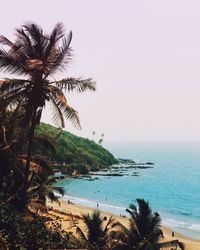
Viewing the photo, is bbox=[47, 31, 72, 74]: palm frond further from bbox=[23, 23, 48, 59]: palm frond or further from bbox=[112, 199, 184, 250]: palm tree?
bbox=[112, 199, 184, 250]: palm tree

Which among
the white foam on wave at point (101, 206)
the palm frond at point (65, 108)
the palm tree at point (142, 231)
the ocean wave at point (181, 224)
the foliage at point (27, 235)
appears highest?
the palm frond at point (65, 108)

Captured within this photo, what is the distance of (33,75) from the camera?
47.0 feet

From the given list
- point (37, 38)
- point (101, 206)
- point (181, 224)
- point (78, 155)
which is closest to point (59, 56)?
point (37, 38)

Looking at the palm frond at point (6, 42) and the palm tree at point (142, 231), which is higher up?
the palm frond at point (6, 42)

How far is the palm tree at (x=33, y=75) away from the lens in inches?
556

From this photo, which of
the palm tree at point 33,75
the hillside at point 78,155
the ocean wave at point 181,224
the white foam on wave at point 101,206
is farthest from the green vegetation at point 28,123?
the hillside at point 78,155

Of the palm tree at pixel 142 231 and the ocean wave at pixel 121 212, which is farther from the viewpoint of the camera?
the ocean wave at pixel 121 212

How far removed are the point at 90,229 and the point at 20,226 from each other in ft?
42.4

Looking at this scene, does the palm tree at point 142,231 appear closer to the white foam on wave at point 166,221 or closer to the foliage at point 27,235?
the foliage at point 27,235

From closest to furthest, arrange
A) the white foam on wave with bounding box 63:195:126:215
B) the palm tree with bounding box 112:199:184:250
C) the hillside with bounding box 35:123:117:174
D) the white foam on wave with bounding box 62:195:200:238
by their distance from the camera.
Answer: the palm tree with bounding box 112:199:184:250
the white foam on wave with bounding box 62:195:200:238
the white foam on wave with bounding box 63:195:126:215
the hillside with bounding box 35:123:117:174

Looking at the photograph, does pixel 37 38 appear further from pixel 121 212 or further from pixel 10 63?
pixel 121 212

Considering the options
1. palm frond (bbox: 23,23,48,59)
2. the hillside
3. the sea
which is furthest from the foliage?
the hillside

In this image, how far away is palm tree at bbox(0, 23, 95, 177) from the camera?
14125 mm

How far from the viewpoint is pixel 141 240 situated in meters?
20.7
